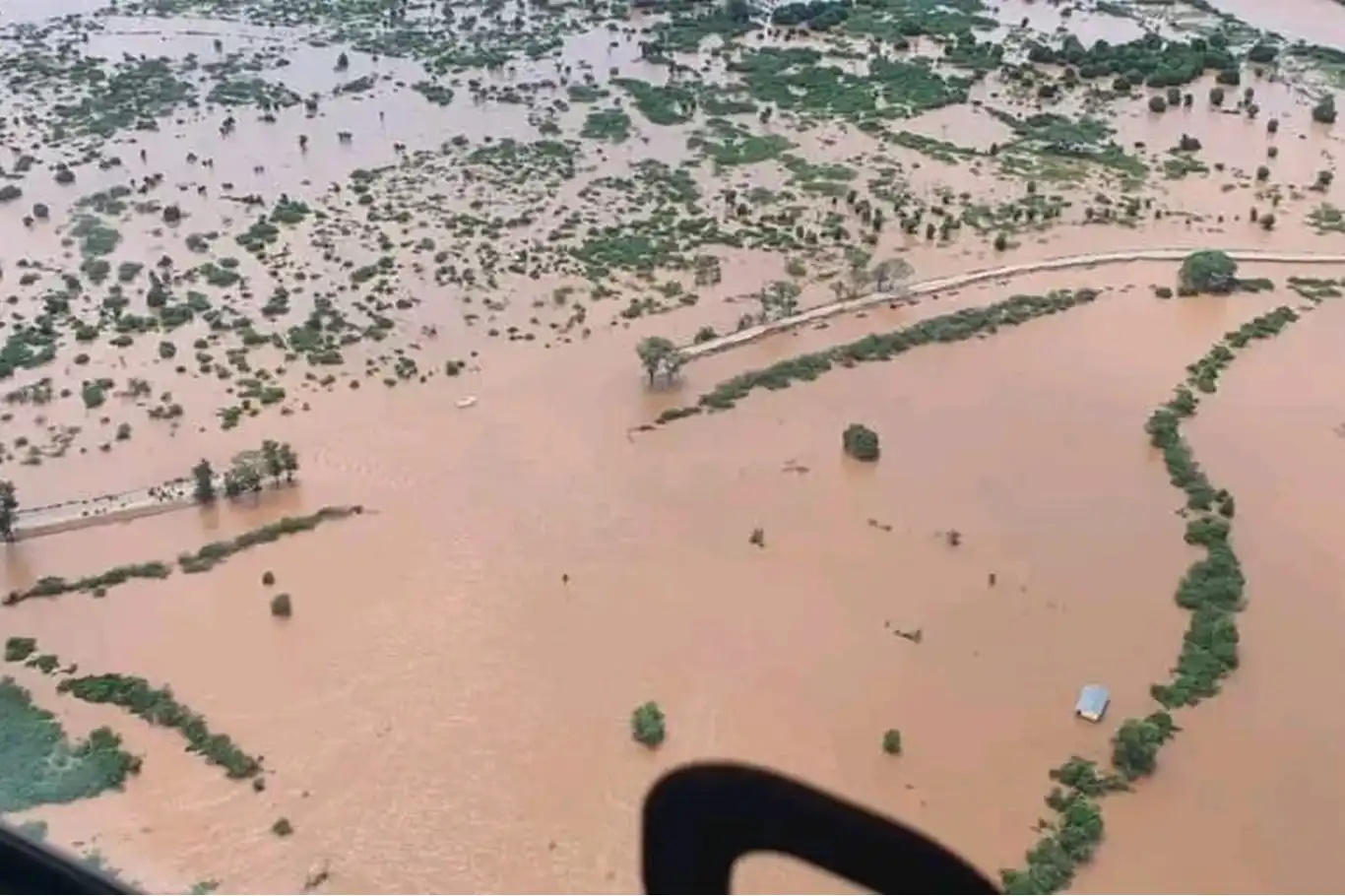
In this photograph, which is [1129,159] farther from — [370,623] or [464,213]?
[370,623]

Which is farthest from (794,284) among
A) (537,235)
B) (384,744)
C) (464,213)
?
(384,744)

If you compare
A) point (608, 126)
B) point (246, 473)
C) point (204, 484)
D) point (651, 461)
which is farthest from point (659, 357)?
point (608, 126)

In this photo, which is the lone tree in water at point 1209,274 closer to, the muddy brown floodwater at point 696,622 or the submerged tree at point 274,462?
the muddy brown floodwater at point 696,622

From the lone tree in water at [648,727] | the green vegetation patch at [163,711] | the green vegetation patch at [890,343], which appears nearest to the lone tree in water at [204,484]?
the green vegetation patch at [163,711]

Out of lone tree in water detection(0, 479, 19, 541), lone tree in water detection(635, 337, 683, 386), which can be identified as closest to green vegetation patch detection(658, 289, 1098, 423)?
lone tree in water detection(635, 337, 683, 386)

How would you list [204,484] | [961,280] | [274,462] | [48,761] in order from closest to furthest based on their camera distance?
[48,761], [204,484], [274,462], [961,280]

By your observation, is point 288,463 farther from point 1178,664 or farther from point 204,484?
point 1178,664
